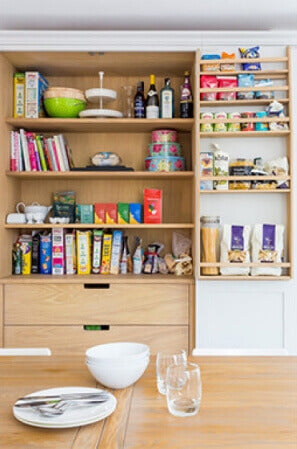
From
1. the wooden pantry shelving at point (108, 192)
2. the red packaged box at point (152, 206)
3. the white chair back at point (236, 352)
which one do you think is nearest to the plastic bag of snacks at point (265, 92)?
the wooden pantry shelving at point (108, 192)

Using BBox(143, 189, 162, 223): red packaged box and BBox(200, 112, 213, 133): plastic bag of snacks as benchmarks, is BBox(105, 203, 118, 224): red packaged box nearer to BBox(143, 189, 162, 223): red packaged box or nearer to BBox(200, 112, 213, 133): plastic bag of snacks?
BBox(143, 189, 162, 223): red packaged box

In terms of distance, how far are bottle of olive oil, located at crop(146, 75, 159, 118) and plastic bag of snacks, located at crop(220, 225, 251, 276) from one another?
2.86 ft

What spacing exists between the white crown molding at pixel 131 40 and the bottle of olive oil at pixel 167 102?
0.31 m

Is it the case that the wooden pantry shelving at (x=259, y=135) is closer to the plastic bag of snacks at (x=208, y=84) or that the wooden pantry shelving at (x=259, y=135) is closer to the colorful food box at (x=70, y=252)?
the plastic bag of snacks at (x=208, y=84)

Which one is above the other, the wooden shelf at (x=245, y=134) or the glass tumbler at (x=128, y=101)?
the glass tumbler at (x=128, y=101)

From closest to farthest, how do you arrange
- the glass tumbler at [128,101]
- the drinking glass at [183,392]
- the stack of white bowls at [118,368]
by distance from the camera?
the drinking glass at [183,392] → the stack of white bowls at [118,368] → the glass tumbler at [128,101]

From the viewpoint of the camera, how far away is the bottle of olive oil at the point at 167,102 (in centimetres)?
341

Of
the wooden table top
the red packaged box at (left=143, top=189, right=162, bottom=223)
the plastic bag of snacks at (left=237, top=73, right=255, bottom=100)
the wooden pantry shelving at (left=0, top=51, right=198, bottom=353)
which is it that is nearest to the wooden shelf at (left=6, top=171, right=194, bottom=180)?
the wooden pantry shelving at (left=0, top=51, right=198, bottom=353)

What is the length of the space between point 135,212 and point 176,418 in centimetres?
228

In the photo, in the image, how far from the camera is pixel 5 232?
134 inches

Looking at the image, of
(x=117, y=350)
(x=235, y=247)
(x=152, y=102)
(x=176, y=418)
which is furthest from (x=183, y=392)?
(x=152, y=102)

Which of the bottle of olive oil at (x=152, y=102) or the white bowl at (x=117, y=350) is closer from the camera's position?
the white bowl at (x=117, y=350)

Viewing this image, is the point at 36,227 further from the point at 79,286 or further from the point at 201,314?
the point at 201,314

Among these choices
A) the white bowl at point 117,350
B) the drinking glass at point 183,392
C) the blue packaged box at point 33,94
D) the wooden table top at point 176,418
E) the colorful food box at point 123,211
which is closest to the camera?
the wooden table top at point 176,418
